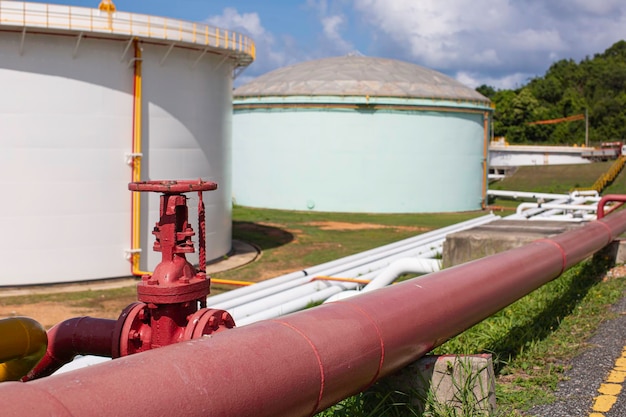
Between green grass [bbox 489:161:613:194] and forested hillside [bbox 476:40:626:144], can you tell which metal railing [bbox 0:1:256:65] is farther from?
forested hillside [bbox 476:40:626:144]

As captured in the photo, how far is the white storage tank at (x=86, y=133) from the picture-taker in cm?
1310

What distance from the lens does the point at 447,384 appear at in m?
4.26

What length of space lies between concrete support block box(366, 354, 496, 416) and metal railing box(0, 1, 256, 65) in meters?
11.0

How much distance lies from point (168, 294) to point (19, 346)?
35.1 inches

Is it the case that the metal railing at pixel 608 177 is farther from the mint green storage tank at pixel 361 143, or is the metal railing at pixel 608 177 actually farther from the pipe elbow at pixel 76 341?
the pipe elbow at pixel 76 341

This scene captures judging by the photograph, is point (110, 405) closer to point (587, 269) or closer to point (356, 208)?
point (587, 269)

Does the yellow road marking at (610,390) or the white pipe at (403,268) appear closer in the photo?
the yellow road marking at (610,390)

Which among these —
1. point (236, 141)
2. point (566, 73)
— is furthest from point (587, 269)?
point (566, 73)

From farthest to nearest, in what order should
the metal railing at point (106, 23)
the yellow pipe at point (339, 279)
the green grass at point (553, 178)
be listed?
the green grass at point (553, 178) → the metal railing at point (106, 23) → the yellow pipe at point (339, 279)

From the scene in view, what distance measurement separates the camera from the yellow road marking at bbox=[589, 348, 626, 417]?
456cm

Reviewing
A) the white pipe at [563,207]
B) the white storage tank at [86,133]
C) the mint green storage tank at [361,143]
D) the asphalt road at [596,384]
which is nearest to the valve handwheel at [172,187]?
the asphalt road at [596,384]

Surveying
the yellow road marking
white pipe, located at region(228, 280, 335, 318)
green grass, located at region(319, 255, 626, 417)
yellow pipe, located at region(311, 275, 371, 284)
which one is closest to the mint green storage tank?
yellow pipe, located at region(311, 275, 371, 284)

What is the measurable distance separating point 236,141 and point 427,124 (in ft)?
26.5

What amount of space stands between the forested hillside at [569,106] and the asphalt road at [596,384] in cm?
6761
